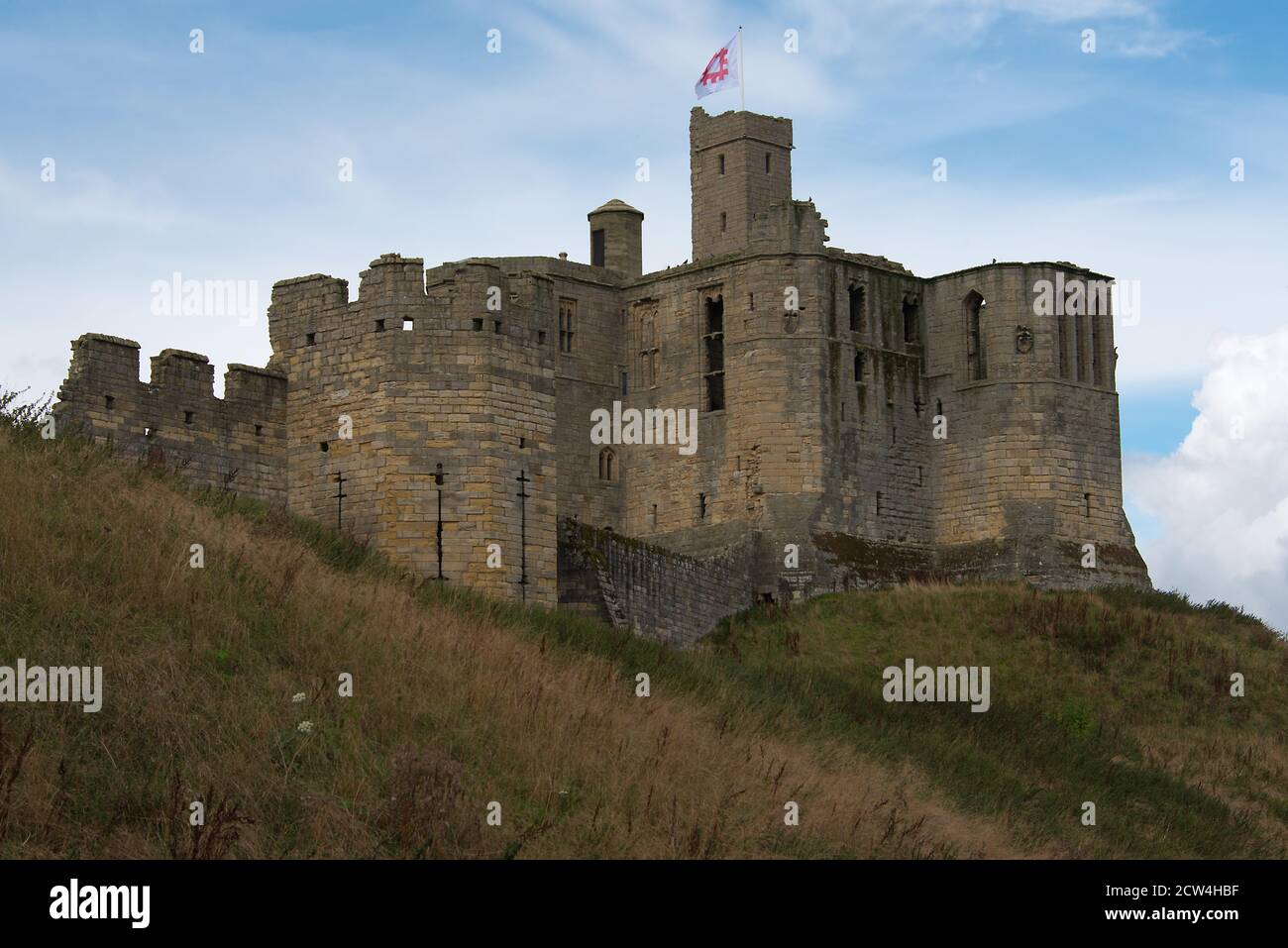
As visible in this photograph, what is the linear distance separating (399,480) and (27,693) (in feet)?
36.0

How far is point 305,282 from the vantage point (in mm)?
32719

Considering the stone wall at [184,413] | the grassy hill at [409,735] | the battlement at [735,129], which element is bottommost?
the grassy hill at [409,735]

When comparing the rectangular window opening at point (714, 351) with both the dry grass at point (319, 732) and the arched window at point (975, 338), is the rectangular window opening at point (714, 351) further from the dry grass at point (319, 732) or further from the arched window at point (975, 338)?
the dry grass at point (319, 732)

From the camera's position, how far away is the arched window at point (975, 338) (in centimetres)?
4788

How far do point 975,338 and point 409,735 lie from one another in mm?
27961

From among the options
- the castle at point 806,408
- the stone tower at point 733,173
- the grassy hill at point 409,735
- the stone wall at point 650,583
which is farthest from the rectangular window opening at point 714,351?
the grassy hill at point 409,735

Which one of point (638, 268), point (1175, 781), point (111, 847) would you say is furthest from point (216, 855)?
point (638, 268)

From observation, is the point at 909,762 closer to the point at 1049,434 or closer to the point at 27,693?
the point at 27,693

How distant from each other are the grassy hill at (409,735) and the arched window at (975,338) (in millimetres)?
14375

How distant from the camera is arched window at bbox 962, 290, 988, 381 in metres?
47.9

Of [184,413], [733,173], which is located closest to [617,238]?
[733,173]

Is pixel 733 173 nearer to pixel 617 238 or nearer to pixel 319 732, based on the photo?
pixel 617 238

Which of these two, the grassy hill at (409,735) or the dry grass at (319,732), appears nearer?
the dry grass at (319,732)

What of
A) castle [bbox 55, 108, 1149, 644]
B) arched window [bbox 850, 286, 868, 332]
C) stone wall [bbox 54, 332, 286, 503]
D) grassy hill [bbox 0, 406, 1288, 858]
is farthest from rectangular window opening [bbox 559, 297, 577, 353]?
stone wall [bbox 54, 332, 286, 503]
